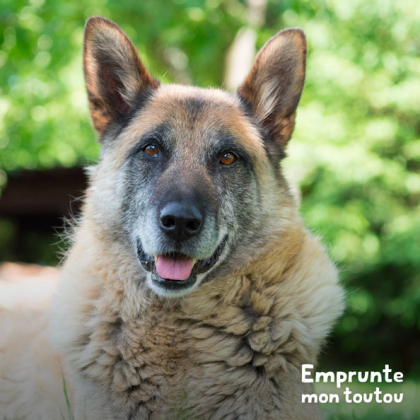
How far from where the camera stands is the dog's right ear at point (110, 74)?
345 centimetres

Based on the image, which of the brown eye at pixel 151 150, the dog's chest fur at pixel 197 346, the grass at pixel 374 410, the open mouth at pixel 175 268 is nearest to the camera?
the dog's chest fur at pixel 197 346

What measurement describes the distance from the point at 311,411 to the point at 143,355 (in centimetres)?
93

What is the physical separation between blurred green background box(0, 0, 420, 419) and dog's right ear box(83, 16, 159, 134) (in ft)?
15.7

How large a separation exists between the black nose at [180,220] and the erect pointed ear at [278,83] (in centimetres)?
107

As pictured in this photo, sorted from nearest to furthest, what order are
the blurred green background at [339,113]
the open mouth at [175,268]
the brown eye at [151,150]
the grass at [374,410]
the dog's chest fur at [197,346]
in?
the dog's chest fur at [197,346], the open mouth at [175,268], the brown eye at [151,150], the grass at [374,410], the blurred green background at [339,113]

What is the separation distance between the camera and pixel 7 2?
656 centimetres

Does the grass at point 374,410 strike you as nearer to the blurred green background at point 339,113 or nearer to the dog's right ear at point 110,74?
the dog's right ear at point 110,74

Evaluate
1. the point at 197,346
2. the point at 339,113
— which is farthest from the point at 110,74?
the point at 339,113

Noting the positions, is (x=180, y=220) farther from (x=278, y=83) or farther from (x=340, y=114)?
(x=340, y=114)

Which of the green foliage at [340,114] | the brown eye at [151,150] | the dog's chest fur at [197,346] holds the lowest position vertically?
the dog's chest fur at [197,346]

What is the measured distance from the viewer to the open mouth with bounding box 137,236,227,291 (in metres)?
3.00

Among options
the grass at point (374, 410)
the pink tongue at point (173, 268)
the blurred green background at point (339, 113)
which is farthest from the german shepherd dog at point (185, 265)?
the blurred green background at point (339, 113)

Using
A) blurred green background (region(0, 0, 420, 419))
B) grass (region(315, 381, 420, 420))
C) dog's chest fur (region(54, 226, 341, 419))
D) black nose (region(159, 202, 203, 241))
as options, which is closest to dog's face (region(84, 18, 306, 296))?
black nose (region(159, 202, 203, 241))

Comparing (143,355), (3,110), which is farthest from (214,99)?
(3,110)
